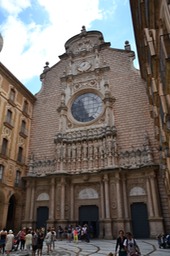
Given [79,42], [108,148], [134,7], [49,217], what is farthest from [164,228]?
[79,42]

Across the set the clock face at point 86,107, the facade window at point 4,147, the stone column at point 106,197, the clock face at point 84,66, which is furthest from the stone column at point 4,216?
the clock face at point 84,66

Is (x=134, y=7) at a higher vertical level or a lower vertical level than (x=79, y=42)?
lower

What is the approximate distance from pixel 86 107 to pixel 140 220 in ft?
41.4

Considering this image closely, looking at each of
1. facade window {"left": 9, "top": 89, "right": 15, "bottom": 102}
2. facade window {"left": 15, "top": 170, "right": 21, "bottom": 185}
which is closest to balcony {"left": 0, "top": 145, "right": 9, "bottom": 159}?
facade window {"left": 15, "top": 170, "right": 21, "bottom": 185}

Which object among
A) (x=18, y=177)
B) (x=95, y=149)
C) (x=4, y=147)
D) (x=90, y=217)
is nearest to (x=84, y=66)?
(x=95, y=149)

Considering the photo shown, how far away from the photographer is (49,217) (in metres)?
19.4

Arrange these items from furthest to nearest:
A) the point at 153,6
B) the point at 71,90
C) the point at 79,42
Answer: the point at 79,42 → the point at 71,90 → the point at 153,6

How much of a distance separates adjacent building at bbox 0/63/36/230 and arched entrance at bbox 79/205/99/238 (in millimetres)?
6016

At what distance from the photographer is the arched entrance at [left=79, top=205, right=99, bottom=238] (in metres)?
19.2

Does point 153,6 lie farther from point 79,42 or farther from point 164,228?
point 79,42

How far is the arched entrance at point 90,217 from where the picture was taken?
1922 cm

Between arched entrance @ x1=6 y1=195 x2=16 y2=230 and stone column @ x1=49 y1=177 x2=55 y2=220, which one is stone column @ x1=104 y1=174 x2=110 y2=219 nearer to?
stone column @ x1=49 y1=177 x2=55 y2=220

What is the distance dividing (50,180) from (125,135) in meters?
8.46

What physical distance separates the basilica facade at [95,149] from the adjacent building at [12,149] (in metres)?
0.94
